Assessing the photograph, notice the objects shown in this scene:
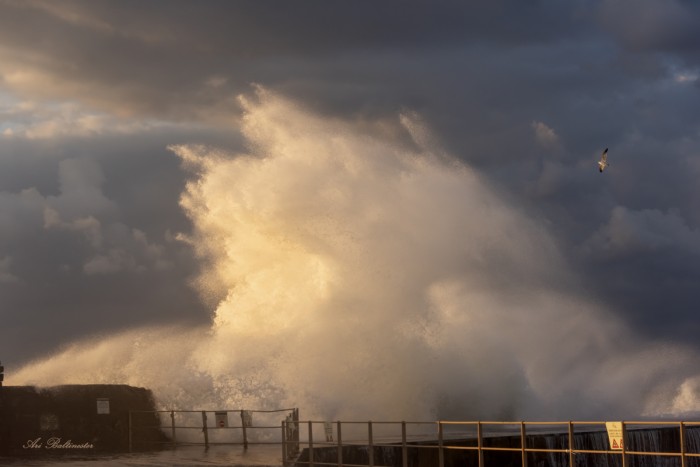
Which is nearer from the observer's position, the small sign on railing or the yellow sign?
the yellow sign

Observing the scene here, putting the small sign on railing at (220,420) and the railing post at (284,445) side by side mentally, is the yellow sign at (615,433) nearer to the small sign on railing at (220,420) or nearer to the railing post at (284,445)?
the railing post at (284,445)

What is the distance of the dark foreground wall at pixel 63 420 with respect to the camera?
3488cm

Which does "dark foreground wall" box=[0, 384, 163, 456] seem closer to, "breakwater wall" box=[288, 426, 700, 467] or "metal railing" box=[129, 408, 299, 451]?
"metal railing" box=[129, 408, 299, 451]

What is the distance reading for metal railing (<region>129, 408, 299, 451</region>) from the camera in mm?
34312

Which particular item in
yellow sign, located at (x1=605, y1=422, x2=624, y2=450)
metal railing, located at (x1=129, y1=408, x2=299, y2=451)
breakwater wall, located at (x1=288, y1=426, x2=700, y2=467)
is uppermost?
metal railing, located at (x1=129, y1=408, x2=299, y2=451)

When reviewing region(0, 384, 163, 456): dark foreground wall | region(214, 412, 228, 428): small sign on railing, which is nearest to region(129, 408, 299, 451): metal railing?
region(214, 412, 228, 428): small sign on railing

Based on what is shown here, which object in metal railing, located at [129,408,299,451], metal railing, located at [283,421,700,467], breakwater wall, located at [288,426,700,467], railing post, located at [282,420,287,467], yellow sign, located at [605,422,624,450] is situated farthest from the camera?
metal railing, located at [129,408,299,451]

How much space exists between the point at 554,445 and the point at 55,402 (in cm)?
1568

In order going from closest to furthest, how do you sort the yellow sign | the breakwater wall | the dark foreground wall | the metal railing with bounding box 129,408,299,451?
the yellow sign < the breakwater wall < the metal railing with bounding box 129,408,299,451 < the dark foreground wall

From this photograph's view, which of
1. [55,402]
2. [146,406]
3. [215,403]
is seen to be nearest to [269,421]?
[215,403]

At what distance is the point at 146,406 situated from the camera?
125ft

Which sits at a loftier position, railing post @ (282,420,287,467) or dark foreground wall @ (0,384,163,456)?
dark foreground wall @ (0,384,163,456)

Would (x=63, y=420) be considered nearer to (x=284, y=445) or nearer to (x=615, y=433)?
(x=284, y=445)

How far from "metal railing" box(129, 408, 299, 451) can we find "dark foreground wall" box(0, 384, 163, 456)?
417 mm
